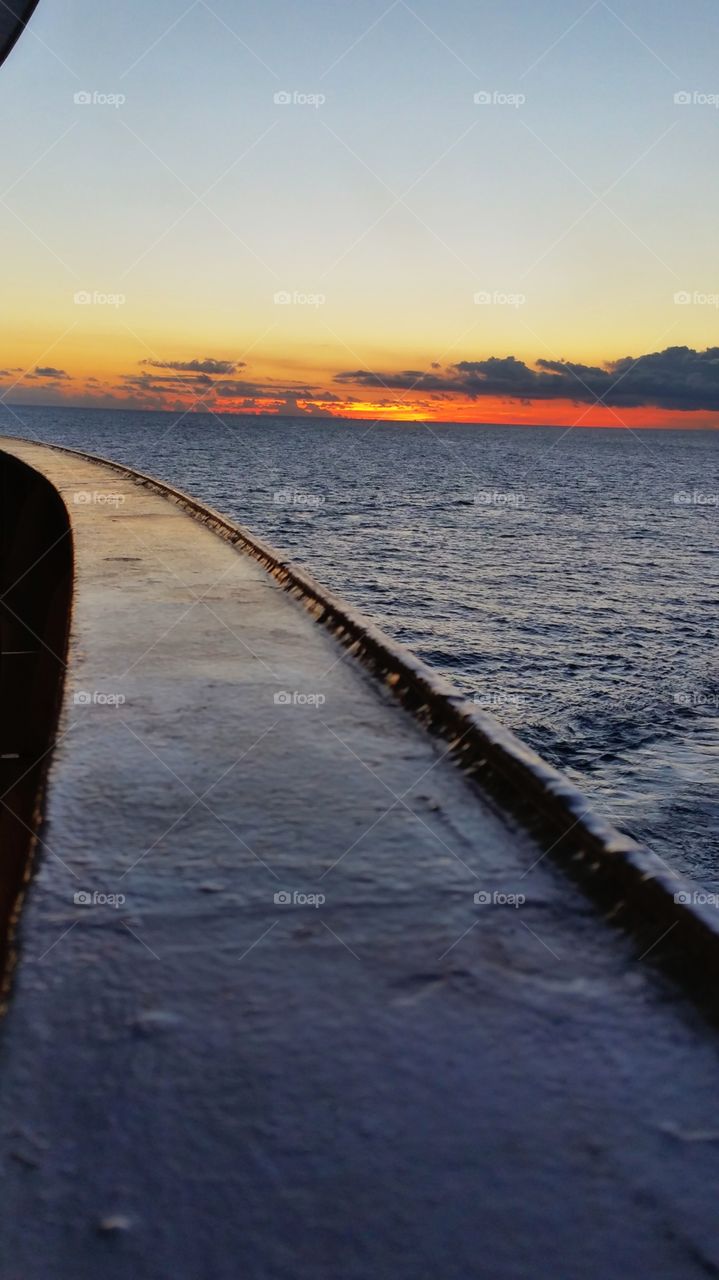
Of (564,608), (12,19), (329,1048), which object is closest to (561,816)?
(329,1048)

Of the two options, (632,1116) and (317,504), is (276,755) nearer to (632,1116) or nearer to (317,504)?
(632,1116)

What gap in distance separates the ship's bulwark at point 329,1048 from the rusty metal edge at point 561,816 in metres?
0.07

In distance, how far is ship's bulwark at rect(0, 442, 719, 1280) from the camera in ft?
4.96

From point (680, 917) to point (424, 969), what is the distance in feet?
2.00

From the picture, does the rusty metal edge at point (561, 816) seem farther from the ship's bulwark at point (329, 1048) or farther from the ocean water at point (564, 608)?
the ocean water at point (564, 608)

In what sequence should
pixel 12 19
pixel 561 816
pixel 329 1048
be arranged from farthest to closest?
1. pixel 12 19
2. pixel 561 816
3. pixel 329 1048

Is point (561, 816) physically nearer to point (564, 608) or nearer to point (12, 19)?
point (12, 19)

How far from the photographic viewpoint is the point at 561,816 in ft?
9.75

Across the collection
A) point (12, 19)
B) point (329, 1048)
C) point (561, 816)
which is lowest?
point (329, 1048)

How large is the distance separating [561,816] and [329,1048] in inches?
49.0

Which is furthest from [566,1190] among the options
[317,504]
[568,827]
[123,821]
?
[317,504]

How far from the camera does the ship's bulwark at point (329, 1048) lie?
4.96 feet

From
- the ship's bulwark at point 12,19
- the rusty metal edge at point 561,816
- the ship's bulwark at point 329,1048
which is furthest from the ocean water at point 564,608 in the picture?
the ship's bulwark at point 12,19

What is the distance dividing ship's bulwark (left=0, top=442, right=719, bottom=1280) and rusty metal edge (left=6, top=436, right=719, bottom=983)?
0.07 m
